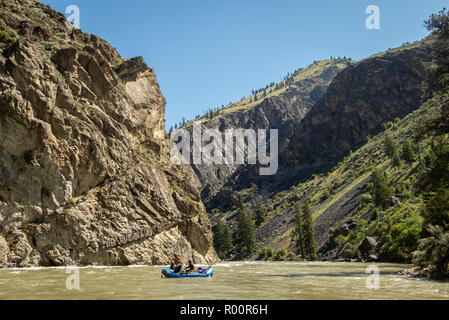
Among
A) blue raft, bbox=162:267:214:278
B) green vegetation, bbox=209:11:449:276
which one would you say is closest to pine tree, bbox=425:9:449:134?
green vegetation, bbox=209:11:449:276

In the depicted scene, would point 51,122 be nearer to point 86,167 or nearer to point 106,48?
point 86,167

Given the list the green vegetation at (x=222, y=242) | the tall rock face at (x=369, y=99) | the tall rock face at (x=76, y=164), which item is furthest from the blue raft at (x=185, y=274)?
the tall rock face at (x=369, y=99)

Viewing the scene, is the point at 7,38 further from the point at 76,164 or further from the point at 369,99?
the point at 369,99

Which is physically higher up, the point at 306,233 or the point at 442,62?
the point at 442,62

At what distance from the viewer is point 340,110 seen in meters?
192

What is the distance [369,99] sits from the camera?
593 ft

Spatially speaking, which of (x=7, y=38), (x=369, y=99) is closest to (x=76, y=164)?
(x=7, y=38)

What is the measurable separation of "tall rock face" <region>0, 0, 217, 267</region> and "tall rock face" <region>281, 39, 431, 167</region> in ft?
449

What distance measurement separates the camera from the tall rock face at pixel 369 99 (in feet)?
559

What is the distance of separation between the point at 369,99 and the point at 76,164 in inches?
6581

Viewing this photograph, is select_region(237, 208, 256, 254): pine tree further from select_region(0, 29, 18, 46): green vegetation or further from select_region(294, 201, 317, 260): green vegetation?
select_region(0, 29, 18, 46): green vegetation

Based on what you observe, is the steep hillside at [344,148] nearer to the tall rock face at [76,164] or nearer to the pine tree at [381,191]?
the pine tree at [381,191]

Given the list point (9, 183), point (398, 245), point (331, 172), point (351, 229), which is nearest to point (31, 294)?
point (9, 183)

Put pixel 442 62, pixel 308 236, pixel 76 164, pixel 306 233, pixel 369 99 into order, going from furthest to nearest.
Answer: pixel 369 99, pixel 306 233, pixel 308 236, pixel 76 164, pixel 442 62
